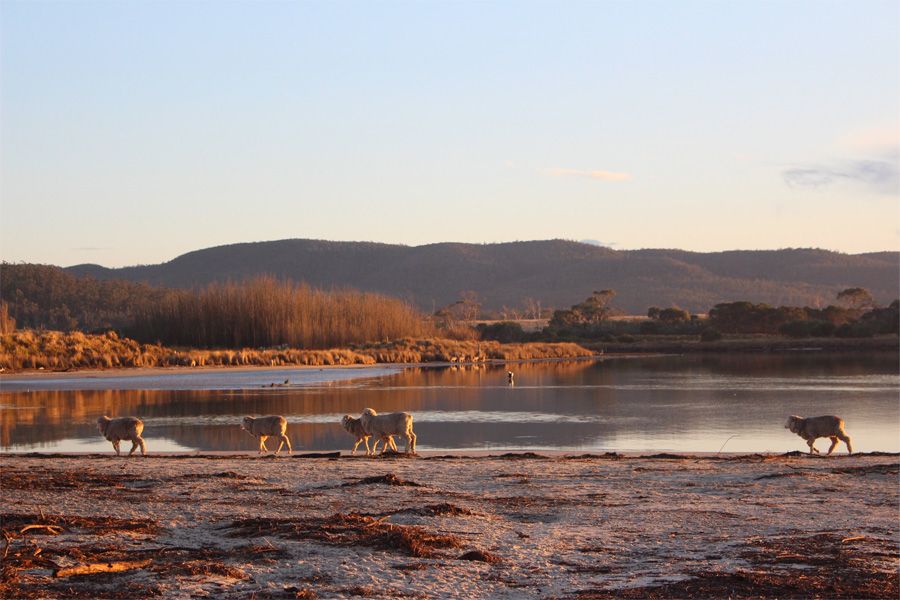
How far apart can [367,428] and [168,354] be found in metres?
28.0

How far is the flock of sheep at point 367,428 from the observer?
14.7 meters

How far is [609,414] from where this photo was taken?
886 inches

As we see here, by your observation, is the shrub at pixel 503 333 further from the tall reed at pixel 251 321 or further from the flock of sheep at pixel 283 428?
the flock of sheep at pixel 283 428

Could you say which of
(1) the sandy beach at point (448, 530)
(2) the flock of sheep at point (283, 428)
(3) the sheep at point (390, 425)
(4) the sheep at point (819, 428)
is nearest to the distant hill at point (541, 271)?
(4) the sheep at point (819, 428)

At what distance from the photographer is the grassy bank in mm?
37375

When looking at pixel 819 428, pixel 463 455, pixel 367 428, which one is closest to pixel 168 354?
pixel 367 428

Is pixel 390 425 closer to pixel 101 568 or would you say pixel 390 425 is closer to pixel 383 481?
pixel 383 481

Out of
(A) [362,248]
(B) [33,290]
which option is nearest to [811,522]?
(B) [33,290]

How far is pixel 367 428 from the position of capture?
15.0 m

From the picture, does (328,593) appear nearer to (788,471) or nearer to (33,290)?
(788,471)

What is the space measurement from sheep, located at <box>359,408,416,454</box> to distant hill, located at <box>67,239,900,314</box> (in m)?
104

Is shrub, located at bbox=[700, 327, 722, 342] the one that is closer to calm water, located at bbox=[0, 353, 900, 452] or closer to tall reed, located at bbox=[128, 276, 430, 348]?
tall reed, located at bbox=[128, 276, 430, 348]

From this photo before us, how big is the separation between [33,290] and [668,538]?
7575cm

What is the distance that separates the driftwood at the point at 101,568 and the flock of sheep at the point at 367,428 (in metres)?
7.71
